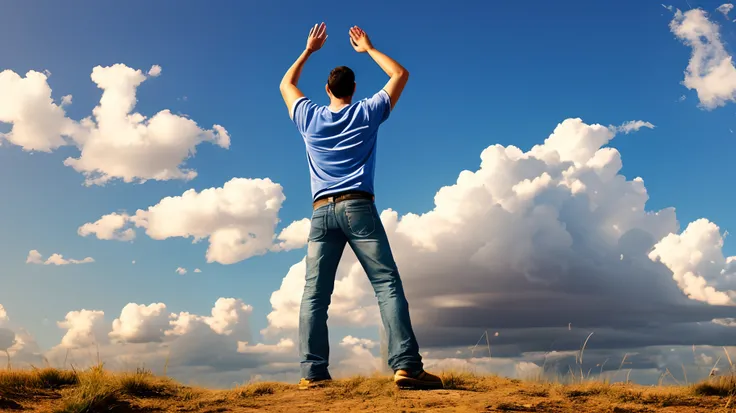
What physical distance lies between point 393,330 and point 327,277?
94 cm

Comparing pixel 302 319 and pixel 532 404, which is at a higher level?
pixel 302 319

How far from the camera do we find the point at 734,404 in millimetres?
6078

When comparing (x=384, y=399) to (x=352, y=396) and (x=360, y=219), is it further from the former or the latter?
(x=360, y=219)

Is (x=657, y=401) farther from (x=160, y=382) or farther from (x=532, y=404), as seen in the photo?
(x=160, y=382)

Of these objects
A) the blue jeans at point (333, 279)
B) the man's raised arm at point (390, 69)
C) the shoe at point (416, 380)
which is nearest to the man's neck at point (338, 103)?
the man's raised arm at point (390, 69)

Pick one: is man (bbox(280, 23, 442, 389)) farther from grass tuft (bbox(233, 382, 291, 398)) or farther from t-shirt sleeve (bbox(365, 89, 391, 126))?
grass tuft (bbox(233, 382, 291, 398))

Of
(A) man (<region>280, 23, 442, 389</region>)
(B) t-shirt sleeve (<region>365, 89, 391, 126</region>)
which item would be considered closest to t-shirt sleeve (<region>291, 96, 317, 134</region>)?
(A) man (<region>280, 23, 442, 389</region>)

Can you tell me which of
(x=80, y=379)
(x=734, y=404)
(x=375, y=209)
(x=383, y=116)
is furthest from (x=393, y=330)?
(x=80, y=379)

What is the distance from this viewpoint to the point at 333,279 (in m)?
6.55

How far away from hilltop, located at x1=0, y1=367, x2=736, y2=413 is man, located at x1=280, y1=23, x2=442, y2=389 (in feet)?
1.33

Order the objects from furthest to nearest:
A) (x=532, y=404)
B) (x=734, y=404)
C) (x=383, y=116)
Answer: (x=383, y=116) < (x=734, y=404) < (x=532, y=404)

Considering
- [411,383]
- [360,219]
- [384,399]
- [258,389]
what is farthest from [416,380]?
[258,389]

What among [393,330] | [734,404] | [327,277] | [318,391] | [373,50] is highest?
[373,50]

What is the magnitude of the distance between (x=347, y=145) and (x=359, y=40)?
56.0 inches
